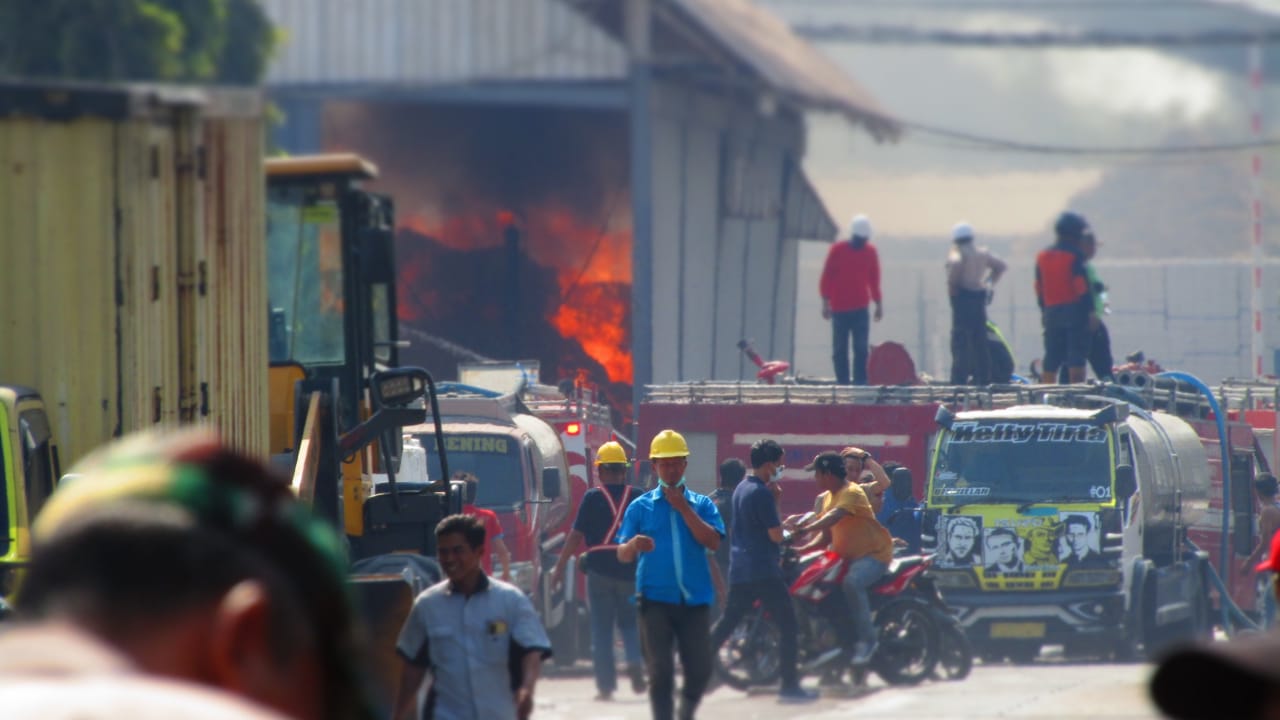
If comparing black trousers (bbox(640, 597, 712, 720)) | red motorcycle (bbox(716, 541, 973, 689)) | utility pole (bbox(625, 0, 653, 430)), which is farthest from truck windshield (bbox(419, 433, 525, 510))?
utility pole (bbox(625, 0, 653, 430))

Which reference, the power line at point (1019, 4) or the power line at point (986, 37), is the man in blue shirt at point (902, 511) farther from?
the power line at point (1019, 4)

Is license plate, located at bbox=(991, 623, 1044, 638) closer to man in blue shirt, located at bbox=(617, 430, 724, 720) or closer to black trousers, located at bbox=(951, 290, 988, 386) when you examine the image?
black trousers, located at bbox=(951, 290, 988, 386)

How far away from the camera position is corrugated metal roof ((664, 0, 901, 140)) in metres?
25.4

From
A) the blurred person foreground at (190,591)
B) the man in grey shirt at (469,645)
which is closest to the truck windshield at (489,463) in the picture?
the man in grey shirt at (469,645)

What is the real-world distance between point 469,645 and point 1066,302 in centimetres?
1047

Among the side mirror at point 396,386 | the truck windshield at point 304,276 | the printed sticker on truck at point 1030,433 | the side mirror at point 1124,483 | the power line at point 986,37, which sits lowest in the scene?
the side mirror at point 1124,483

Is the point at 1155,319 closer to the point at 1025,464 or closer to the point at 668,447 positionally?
the point at 1025,464

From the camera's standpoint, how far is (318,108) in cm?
2844

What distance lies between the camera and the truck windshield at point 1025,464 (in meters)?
14.2

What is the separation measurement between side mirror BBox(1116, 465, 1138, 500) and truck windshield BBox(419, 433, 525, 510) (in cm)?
419

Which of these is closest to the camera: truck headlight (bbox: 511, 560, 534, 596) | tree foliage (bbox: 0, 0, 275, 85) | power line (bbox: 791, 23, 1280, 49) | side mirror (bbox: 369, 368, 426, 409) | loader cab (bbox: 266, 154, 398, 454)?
side mirror (bbox: 369, 368, 426, 409)

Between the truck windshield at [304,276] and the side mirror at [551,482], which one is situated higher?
the truck windshield at [304,276]

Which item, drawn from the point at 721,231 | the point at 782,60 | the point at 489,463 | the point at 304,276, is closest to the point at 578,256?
the point at 721,231

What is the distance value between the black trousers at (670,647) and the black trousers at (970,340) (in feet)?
25.2
